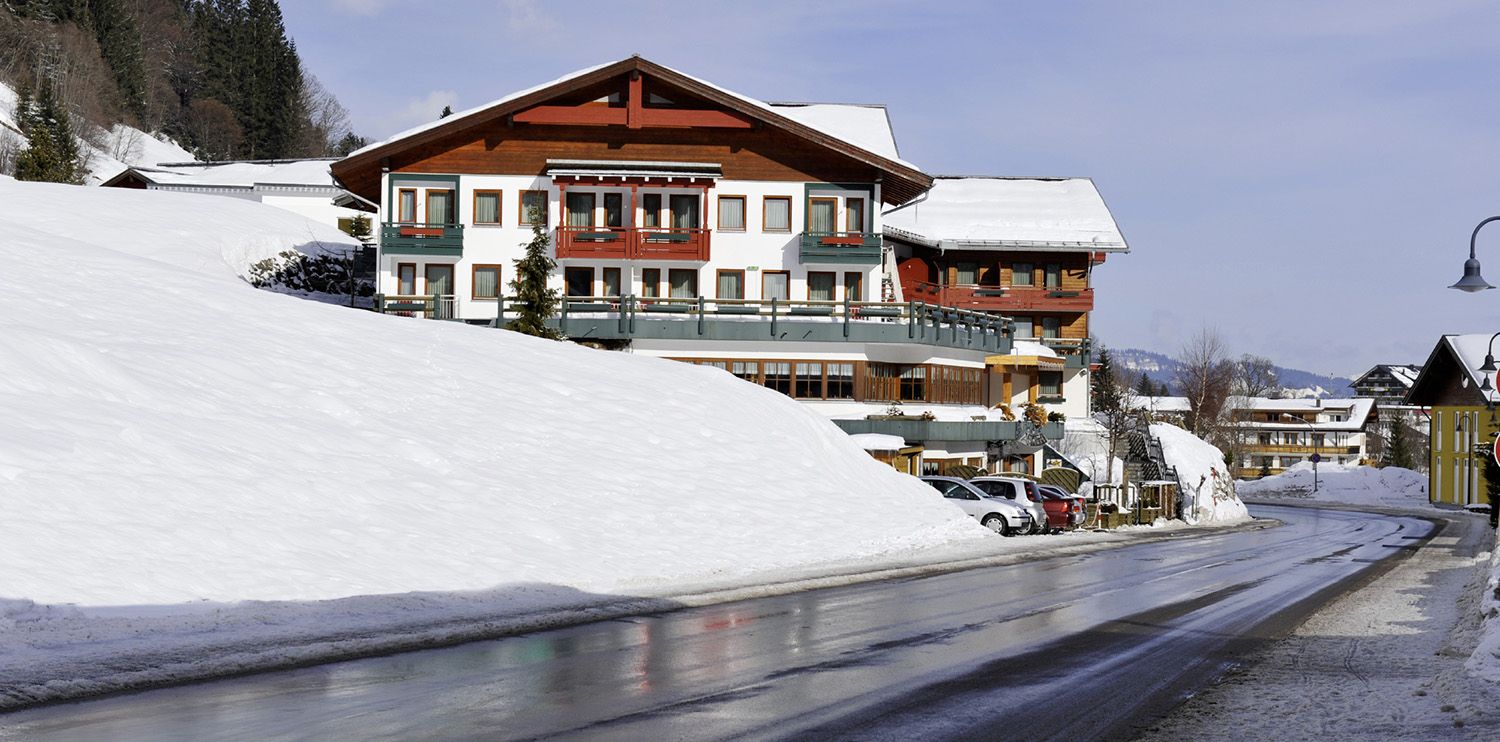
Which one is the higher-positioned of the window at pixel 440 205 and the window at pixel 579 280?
the window at pixel 440 205

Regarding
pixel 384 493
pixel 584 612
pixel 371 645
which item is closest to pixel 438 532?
pixel 384 493

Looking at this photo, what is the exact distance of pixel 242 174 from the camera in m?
99.2

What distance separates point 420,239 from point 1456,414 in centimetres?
6630

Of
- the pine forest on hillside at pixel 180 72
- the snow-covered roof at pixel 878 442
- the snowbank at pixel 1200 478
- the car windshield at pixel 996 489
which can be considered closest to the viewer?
the car windshield at pixel 996 489

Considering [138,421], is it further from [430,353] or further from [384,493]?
[430,353]

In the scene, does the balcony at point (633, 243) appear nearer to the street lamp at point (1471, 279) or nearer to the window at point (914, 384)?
the window at point (914, 384)

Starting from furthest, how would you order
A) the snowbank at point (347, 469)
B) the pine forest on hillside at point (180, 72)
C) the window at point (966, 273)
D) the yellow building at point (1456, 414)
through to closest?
the pine forest on hillside at point (180, 72) → the yellow building at point (1456, 414) → the window at point (966, 273) → the snowbank at point (347, 469)

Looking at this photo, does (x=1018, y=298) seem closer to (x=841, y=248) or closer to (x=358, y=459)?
(x=841, y=248)

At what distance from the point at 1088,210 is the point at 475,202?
3577 cm

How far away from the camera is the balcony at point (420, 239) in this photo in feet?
166

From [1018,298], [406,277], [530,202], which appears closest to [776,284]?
[530,202]

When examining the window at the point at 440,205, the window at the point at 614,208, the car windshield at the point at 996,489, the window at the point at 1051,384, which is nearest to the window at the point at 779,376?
the window at the point at 614,208

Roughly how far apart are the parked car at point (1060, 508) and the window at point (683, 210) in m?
16.9

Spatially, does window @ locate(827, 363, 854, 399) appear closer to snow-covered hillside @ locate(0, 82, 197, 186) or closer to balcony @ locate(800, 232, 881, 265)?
balcony @ locate(800, 232, 881, 265)
